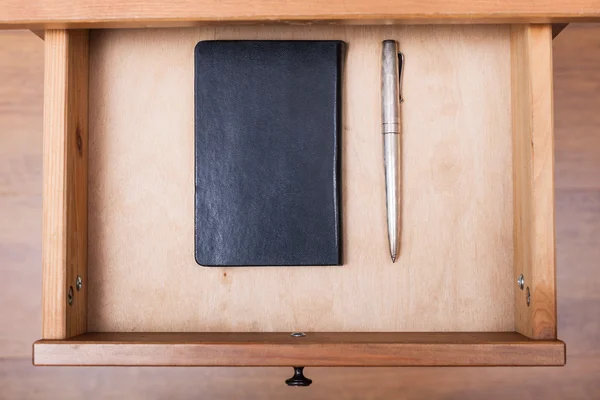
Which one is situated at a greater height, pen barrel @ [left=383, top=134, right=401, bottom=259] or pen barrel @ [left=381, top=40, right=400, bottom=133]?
pen barrel @ [left=381, top=40, right=400, bottom=133]

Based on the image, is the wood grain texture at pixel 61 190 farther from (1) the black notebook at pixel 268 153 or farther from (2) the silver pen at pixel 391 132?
(2) the silver pen at pixel 391 132

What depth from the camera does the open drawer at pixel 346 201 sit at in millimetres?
632

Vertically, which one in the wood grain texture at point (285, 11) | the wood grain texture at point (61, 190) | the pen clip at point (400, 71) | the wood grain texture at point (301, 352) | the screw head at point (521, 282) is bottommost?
the wood grain texture at point (301, 352)

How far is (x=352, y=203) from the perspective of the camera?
640 millimetres

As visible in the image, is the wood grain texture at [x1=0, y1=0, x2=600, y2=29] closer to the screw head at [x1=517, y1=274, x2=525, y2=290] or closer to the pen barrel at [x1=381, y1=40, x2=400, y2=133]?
the pen barrel at [x1=381, y1=40, x2=400, y2=133]

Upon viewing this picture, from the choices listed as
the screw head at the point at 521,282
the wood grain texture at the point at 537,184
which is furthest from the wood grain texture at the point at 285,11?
the screw head at the point at 521,282

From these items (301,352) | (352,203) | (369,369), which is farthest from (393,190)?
(369,369)

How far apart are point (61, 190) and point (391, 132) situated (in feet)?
0.86

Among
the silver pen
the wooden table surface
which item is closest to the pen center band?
the silver pen

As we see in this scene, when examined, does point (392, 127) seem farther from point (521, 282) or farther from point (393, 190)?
point (521, 282)

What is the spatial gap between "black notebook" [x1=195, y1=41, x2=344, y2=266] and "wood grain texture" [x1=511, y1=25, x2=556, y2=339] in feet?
0.48

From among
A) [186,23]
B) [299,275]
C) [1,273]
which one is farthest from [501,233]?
[1,273]

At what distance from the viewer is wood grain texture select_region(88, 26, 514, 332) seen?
2.08ft

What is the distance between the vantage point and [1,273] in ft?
2.66
